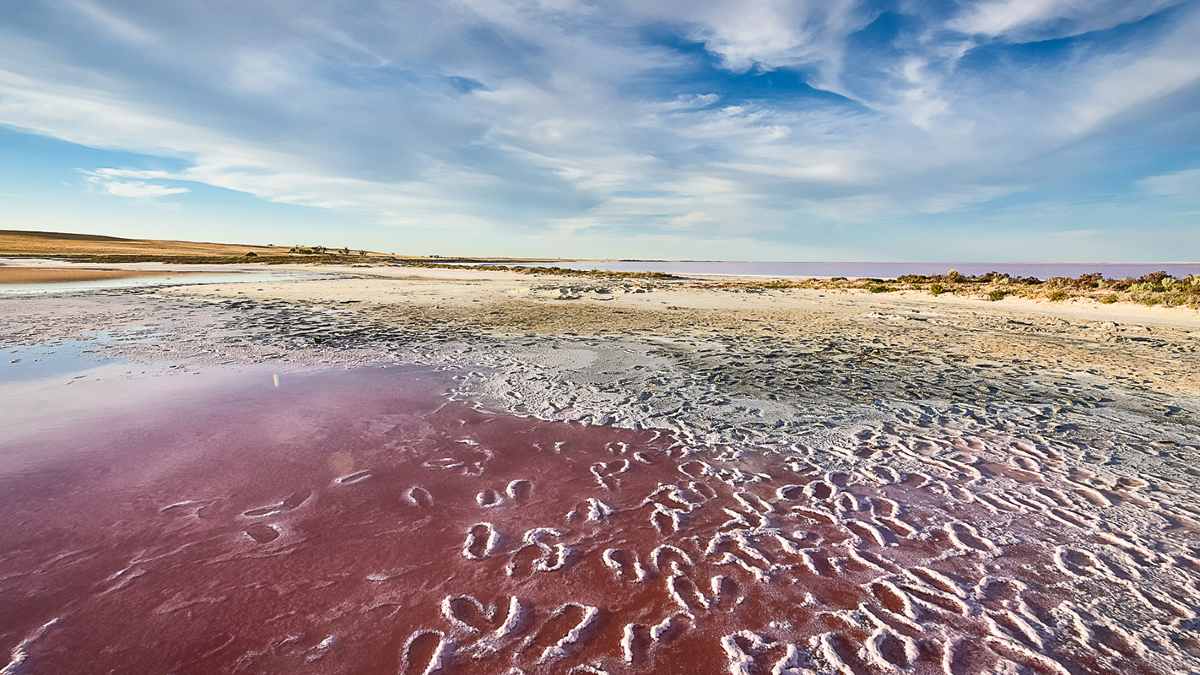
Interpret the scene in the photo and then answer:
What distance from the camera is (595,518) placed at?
4.39 metres

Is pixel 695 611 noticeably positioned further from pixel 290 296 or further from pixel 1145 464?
pixel 290 296

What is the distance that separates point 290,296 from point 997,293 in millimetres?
29657

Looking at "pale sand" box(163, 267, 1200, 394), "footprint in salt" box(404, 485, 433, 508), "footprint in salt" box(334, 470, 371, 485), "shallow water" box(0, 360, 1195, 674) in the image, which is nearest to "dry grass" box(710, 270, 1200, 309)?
"pale sand" box(163, 267, 1200, 394)

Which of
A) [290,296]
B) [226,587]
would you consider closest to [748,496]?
[226,587]

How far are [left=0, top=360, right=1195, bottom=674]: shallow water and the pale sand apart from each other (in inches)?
290

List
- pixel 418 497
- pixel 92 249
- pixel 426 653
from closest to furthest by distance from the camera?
1. pixel 426 653
2. pixel 418 497
3. pixel 92 249

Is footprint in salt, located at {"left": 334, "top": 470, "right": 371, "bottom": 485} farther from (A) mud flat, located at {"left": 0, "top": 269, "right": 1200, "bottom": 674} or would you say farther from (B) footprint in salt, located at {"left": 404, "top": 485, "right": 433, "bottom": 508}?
(B) footprint in salt, located at {"left": 404, "top": 485, "right": 433, "bottom": 508}

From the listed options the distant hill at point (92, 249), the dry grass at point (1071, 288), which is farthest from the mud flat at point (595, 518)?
the distant hill at point (92, 249)

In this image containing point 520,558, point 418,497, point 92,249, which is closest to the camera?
point 520,558

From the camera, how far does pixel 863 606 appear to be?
3352 mm

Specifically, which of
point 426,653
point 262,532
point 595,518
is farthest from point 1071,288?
point 262,532

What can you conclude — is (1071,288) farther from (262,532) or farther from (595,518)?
(262,532)

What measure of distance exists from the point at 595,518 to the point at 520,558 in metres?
0.79

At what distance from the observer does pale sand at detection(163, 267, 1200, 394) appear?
11.5 meters
